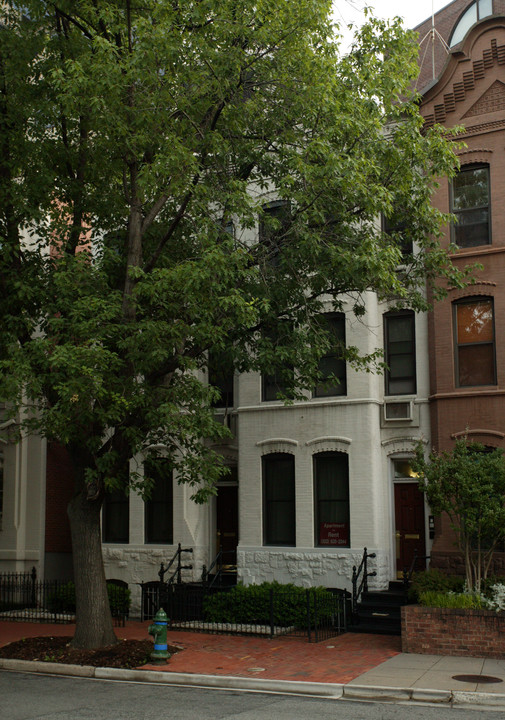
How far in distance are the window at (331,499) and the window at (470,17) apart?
14801 mm

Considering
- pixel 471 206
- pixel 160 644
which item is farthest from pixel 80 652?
pixel 471 206

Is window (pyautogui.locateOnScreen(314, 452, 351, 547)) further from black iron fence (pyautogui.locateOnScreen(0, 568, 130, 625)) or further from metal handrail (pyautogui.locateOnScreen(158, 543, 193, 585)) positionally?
black iron fence (pyautogui.locateOnScreen(0, 568, 130, 625))

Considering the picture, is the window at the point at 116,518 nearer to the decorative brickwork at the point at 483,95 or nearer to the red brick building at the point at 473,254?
the red brick building at the point at 473,254

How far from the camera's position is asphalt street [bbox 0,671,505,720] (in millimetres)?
9992

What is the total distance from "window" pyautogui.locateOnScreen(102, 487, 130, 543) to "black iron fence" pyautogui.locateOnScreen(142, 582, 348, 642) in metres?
4.22

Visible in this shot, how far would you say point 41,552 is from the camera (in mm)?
22562

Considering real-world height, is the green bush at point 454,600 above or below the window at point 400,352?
below

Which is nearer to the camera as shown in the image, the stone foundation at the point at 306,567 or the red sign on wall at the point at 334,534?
the stone foundation at the point at 306,567

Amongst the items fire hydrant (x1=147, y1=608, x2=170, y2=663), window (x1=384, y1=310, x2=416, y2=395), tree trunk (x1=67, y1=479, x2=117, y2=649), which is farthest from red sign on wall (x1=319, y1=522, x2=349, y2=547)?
fire hydrant (x1=147, y1=608, x2=170, y2=663)

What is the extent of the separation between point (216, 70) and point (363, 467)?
379 inches

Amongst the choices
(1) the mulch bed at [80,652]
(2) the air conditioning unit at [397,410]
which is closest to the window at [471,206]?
(2) the air conditioning unit at [397,410]

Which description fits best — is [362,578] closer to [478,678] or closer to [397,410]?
[397,410]

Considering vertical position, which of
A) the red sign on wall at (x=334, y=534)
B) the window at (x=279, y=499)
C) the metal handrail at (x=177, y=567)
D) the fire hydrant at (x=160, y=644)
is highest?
the window at (x=279, y=499)

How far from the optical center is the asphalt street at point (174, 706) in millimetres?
9992
